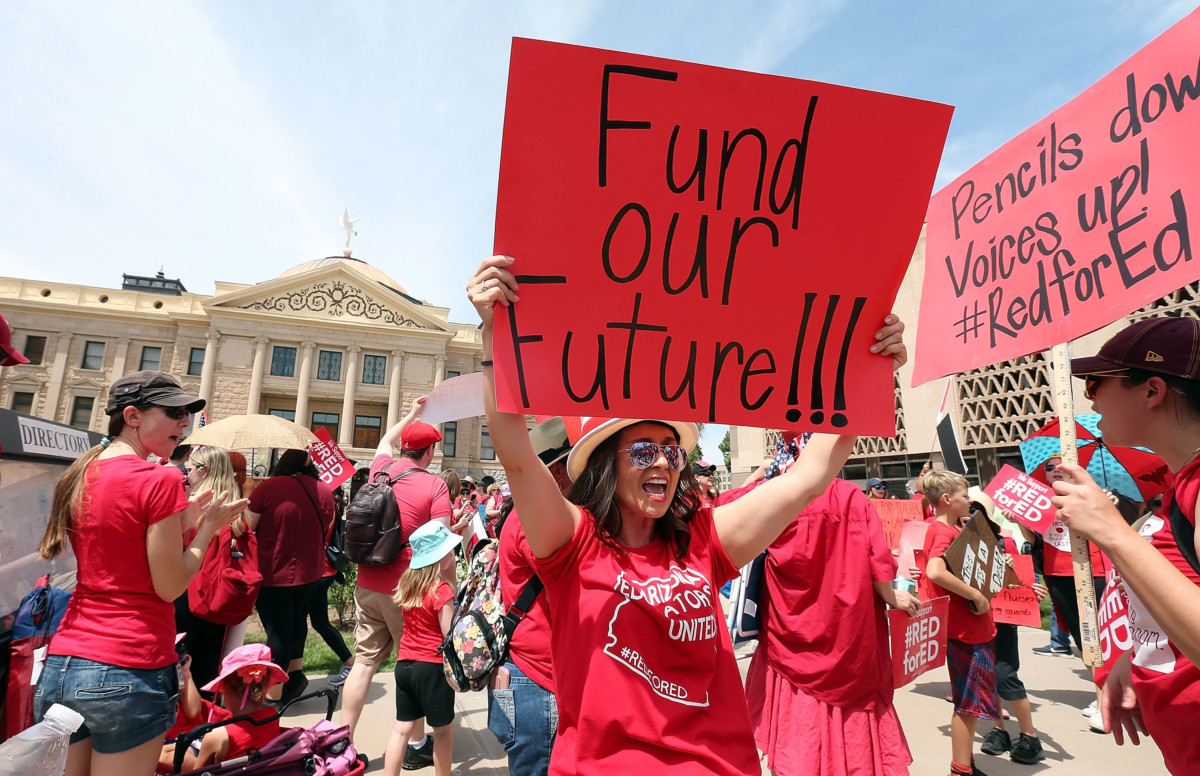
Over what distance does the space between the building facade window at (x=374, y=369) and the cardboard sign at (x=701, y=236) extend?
42.8 metres

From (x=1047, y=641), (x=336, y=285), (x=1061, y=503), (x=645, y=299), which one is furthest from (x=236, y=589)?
(x=336, y=285)

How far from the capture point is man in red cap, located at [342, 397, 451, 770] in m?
4.10

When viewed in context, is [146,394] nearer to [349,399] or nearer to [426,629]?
[426,629]

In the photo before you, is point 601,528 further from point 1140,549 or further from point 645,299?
point 1140,549

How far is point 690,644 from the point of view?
1597 millimetres

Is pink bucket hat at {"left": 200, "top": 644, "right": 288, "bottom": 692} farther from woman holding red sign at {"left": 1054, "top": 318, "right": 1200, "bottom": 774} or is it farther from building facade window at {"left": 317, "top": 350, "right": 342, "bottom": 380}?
building facade window at {"left": 317, "top": 350, "right": 342, "bottom": 380}

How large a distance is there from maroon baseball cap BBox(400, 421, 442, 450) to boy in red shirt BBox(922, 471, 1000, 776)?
11.7ft

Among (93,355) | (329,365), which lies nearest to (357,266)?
(329,365)

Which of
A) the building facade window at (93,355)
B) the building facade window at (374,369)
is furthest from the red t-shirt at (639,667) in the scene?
the building facade window at (93,355)

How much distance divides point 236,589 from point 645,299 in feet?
13.1

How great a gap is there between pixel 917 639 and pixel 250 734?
3.42 m

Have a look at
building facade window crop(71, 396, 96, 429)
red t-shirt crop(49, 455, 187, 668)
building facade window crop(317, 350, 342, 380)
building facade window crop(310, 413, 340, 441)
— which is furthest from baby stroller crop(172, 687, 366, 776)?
building facade window crop(71, 396, 96, 429)

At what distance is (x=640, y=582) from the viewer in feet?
5.42

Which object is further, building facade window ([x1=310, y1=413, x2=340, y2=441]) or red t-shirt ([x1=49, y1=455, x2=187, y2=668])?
building facade window ([x1=310, y1=413, x2=340, y2=441])
